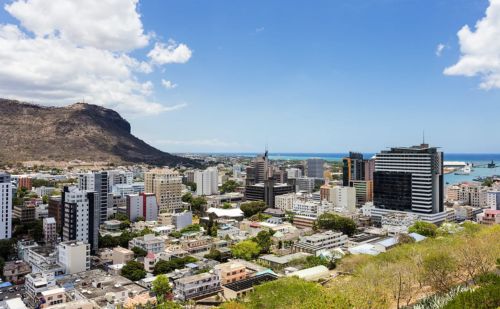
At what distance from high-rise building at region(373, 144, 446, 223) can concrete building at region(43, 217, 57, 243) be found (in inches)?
1200

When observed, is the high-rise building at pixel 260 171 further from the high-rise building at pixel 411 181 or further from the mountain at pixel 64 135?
the mountain at pixel 64 135

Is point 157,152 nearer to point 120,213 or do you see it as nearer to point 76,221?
point 120,213

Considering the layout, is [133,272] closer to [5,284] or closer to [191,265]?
[191,265]

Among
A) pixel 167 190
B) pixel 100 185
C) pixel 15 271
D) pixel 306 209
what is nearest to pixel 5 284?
pixel 15 271

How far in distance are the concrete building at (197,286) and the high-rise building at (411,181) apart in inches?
935

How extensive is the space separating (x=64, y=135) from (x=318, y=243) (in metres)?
87.2

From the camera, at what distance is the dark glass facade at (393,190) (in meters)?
38.1

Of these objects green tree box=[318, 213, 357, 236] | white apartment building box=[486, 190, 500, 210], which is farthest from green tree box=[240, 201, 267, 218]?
white apartment building box=[486, 190, 500, 210]

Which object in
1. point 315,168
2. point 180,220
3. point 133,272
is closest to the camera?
point 133,272

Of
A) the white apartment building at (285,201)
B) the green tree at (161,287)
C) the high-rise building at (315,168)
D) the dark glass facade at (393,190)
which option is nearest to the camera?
the green tree at (161,287)

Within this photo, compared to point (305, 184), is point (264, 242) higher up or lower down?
lower down

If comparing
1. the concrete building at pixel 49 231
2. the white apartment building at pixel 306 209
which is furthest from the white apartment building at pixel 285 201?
the concrete building at pixel 49 231

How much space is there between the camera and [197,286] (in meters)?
20.3

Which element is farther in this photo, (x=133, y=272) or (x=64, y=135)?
(x=64, y=135)
